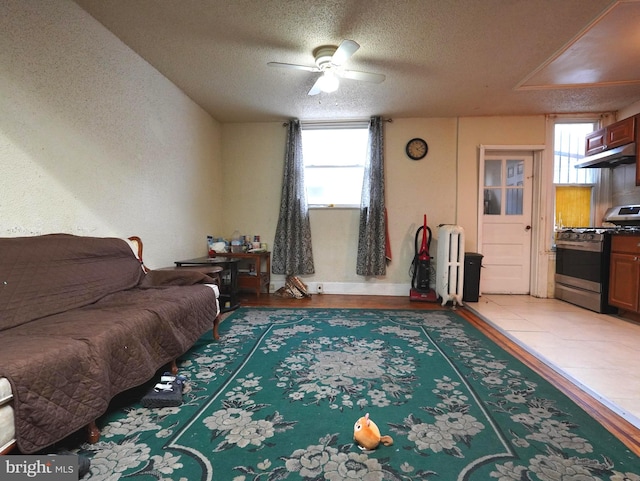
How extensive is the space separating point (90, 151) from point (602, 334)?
4370 mm

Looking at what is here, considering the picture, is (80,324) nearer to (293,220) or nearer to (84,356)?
(84,356)

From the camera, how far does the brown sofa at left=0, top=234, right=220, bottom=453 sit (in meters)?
1.01

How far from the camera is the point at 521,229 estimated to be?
4070 millimetres

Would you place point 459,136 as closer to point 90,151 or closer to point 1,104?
point 90,151

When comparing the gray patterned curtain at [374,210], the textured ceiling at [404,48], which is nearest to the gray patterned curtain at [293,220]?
the textured ceiling at [404,48]

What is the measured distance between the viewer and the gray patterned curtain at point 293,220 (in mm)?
4137

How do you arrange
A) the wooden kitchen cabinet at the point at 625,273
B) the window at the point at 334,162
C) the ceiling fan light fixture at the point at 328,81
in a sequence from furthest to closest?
1. the window at the point at 334,162
2. the wooden kitchen cabinet at the point at 625,273
3. the ceiling fan light fixture at the point at 328,81

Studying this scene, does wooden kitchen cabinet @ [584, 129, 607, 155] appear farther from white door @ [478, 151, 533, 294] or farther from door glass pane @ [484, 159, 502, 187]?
door glass pane @ [484, 159, 502, 187]

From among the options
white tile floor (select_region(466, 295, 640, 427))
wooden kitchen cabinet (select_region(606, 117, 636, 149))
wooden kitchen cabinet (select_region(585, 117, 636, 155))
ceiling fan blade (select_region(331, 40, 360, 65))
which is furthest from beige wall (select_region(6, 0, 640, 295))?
ceiling fan blade (select_region(331, 40, 360, 65))

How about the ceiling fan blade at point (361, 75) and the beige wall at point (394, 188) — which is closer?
the ceiling fan blade at point (361, 75)

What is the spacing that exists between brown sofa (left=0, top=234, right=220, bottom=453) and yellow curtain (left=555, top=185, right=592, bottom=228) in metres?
4.54

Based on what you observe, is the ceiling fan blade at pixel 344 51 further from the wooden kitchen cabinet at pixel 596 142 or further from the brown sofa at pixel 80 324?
the wooden kitchen cabinet at pixel 596 142

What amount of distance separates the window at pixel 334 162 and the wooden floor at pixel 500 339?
1.40m

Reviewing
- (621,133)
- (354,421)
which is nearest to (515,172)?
(621,133)
